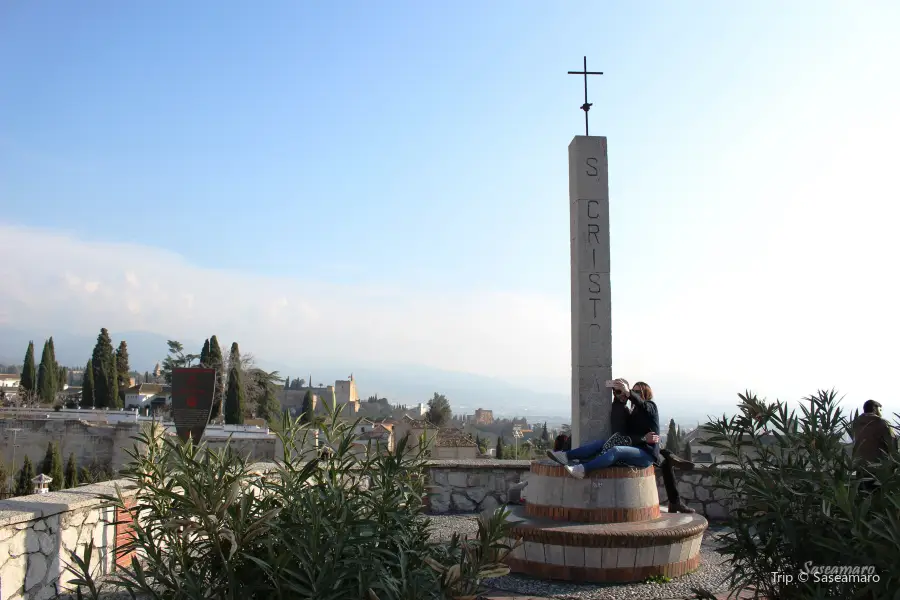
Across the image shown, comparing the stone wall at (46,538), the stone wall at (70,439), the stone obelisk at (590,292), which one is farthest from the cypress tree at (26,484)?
the stone obelisk at (590,292)

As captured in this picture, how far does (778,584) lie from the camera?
143 inches

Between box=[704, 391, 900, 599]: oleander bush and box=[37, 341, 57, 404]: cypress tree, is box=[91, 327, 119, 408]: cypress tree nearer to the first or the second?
box=[37, 341, 57, 404]: cypress tree

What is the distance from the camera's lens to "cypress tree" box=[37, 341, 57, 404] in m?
49.5

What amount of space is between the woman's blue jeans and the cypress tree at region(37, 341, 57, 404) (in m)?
52.1

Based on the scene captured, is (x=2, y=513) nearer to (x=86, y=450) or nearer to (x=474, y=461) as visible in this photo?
(x=474, y=461)

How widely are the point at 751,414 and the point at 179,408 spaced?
605 centimetres

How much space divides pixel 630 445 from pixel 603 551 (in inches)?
55.4

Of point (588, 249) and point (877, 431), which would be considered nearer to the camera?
point (877, 431)

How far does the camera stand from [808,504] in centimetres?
341

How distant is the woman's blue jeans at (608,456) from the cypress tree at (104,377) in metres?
45.9

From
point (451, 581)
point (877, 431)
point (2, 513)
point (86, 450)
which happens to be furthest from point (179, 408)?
point (86, 450)

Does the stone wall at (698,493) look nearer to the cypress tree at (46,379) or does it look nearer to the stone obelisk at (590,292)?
the stone obelisk at (590,292)

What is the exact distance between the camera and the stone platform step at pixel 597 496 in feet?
20.7

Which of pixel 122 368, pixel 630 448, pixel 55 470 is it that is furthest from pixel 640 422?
pixel 122 368
